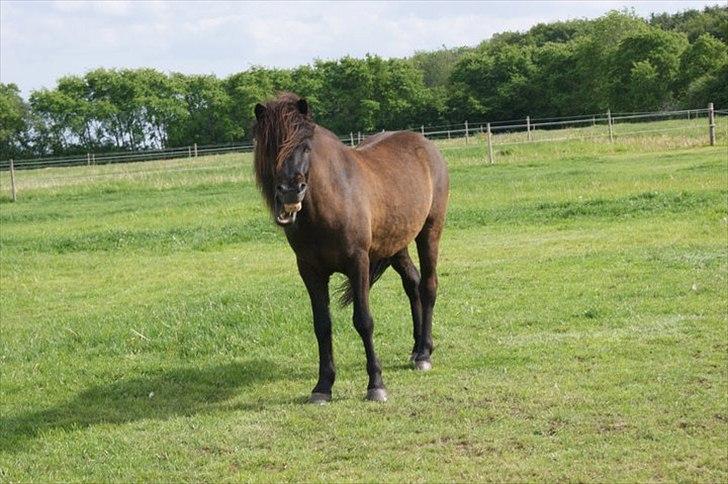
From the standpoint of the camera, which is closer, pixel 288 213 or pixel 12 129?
pixel 288 213

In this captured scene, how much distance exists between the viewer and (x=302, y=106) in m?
6.32

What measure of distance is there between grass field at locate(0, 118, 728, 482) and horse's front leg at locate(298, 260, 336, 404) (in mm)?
173

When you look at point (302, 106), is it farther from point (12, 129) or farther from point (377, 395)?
point (12, 129)

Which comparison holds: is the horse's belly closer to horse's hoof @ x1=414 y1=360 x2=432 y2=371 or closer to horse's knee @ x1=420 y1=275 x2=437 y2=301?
horse's knee @ x1=420 y1=275 x2=437 y2=301

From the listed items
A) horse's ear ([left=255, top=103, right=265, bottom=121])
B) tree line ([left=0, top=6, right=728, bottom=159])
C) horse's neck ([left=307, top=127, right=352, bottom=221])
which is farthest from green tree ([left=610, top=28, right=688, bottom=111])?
horse's ear ([left=255, top=103, right=265, bottom=121])

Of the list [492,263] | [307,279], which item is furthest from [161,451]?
[492,263]

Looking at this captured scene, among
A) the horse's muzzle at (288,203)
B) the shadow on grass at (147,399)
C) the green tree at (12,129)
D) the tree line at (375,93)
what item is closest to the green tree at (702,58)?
the tree line at (375,93)

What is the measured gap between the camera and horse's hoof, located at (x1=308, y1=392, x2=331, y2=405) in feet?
21.7

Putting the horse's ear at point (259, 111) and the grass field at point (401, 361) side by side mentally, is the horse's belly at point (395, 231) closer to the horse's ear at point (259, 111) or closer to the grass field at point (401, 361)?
→ the grass field at point (401, 361)

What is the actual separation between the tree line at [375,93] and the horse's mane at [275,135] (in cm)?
6194

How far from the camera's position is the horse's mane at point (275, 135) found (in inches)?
240

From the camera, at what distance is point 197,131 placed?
261 ft

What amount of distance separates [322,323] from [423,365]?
1.09 m

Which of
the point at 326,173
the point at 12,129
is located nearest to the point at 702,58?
the point at 12,129
